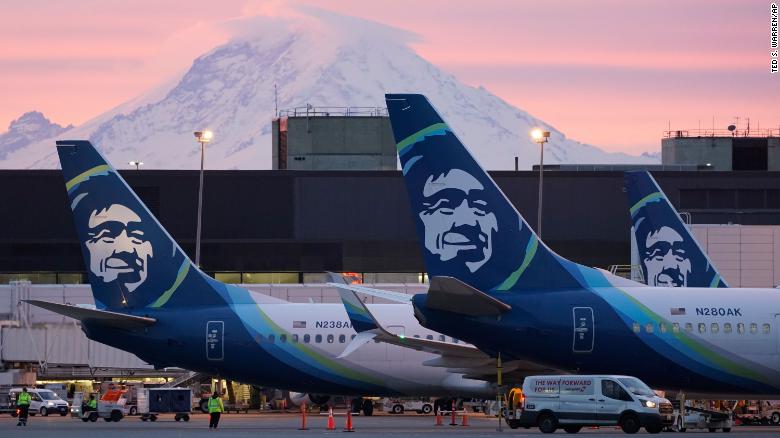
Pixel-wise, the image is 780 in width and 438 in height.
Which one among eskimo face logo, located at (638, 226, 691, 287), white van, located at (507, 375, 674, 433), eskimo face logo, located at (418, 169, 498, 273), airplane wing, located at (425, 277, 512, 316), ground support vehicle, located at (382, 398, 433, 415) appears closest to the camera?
airplane wing, located at (425, 277, 512, 316)

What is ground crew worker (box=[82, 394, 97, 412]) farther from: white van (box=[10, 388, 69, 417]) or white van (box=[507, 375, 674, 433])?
white van (box=[507, 375, 674, 433])

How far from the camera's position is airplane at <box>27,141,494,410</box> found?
202 feet

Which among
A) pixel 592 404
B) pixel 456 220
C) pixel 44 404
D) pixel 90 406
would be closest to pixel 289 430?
pixel 456 220

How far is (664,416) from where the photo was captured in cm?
5097

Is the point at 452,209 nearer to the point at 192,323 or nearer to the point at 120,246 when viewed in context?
the point at 192,323

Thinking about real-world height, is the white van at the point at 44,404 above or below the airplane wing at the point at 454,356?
below

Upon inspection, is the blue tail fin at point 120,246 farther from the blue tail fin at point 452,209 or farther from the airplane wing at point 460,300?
the airplane wing at point 460,300

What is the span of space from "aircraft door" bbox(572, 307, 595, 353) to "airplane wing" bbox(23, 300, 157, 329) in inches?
735

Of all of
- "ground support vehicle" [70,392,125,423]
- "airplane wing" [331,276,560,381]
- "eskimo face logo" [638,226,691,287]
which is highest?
"eskimo face logo" [638,226,691,287]

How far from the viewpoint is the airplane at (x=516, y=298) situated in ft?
166

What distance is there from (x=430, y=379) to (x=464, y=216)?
14667 mm

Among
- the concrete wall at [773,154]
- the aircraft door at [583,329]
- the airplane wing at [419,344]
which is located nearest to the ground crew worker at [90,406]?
the airplane wing at [419,344]

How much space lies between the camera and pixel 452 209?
51.0 metres

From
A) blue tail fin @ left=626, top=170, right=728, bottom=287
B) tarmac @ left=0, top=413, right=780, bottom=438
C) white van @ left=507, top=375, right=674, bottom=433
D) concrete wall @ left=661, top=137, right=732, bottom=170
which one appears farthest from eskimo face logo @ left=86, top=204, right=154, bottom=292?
concrete wall @ left=661, top=137, right=732, bottom=170
